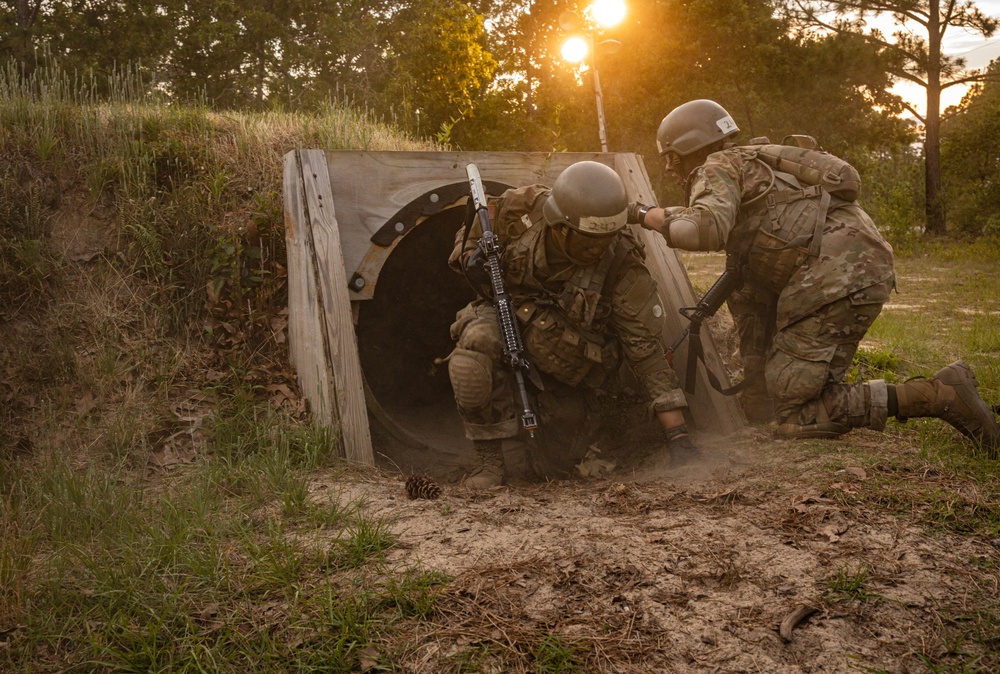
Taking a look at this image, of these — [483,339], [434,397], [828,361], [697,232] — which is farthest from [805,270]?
[434,397]

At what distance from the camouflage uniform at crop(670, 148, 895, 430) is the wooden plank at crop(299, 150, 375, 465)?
194cm

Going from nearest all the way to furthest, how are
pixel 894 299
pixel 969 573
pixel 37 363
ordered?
1. pixel 969 573
2. pixel 37 363
3. pixel 894 299

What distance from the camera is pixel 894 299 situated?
30.1 feet

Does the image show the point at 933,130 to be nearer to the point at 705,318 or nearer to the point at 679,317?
the point at 679,317

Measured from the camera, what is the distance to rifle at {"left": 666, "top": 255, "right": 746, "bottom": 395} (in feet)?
15.5

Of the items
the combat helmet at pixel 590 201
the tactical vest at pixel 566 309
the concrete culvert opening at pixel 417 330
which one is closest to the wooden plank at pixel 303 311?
the concrete culvert opening at pixel 417 330

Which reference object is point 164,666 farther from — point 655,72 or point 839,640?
point 655,72

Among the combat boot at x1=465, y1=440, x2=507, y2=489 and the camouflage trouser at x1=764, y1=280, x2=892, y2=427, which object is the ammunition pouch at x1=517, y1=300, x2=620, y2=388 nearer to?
the combat boot at x1=465, y1=440, x2=507, y2=489

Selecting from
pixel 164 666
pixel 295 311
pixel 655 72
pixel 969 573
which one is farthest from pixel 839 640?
pixel 655 72

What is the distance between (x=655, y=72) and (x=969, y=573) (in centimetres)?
2098

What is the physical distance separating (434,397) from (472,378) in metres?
2.07

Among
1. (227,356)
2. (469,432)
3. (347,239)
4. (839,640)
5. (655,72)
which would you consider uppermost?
(655,72)

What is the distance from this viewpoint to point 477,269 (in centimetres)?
454

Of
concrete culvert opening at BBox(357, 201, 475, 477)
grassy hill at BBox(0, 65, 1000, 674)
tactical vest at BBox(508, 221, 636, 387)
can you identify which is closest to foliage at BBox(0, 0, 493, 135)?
concrete culvert opening at BBox(357, 201, 475, 477)
